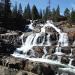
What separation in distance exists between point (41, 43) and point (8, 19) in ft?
101

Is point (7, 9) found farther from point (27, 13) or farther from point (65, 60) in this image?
point (65, 60)

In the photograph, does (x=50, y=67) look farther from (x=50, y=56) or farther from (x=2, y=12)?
(x=2, y=12)

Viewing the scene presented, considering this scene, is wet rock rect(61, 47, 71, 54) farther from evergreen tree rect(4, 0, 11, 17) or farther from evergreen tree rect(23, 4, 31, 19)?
evergreen tree rect(23, 4, 31, 19)

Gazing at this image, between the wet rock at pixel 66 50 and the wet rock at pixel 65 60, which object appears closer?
the wet rock at pixel 65 60

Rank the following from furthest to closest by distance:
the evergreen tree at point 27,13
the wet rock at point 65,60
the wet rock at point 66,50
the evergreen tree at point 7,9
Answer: the evergreen tree at point 27,13 < the evergreen tree at point 7,9 < the wet rock at point 66,50 < the wet rock at point 65,60

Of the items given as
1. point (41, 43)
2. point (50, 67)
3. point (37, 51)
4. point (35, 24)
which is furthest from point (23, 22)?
point (50, 67)

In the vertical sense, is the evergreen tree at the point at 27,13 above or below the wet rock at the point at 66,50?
above

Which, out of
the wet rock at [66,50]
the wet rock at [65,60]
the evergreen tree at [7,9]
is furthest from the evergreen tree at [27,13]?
the wet rock at [65,60]

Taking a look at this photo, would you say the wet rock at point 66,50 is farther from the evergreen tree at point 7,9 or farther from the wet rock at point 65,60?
the evergreen tree at point 7,9

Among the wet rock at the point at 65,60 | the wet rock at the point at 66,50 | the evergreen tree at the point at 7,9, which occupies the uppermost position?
the evergreen tree at the point at 7,9

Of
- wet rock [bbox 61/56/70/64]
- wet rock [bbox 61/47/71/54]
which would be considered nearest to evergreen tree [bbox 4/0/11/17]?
wet rock [bbox 61/47/71/54]

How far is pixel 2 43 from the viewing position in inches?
2662

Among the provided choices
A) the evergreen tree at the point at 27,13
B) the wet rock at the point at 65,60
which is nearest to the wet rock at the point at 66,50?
the wet rock at the point at 65,60

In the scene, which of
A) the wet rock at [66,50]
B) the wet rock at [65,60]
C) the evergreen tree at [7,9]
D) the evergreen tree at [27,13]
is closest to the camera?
the wet rock at [65,60]
